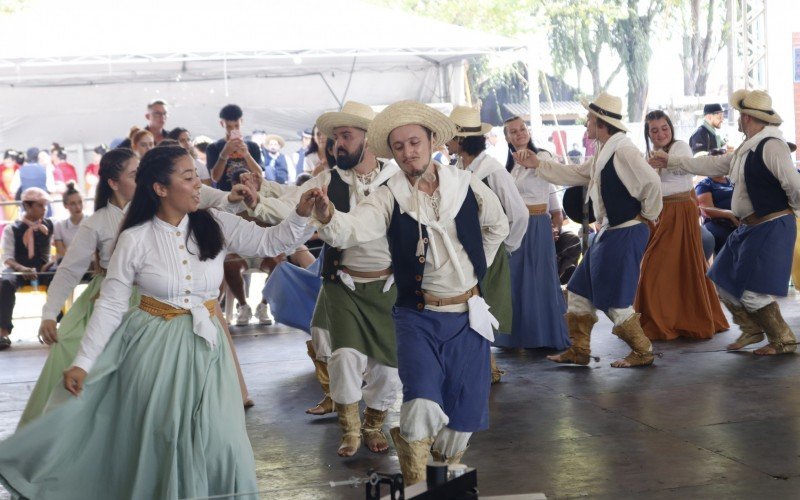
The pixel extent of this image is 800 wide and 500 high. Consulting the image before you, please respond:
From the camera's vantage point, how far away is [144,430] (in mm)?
3928

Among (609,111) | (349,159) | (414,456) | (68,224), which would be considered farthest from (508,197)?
(68,224)

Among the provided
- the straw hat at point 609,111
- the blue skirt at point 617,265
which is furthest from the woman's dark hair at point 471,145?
the blue skirt at point 617,265

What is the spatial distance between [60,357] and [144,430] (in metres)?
1.28

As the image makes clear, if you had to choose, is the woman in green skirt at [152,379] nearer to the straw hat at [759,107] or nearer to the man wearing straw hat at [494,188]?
the man wearing straw hat at [494,188]

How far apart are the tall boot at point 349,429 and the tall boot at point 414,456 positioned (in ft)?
4.15

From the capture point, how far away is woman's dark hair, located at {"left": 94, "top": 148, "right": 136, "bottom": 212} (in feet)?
17.7

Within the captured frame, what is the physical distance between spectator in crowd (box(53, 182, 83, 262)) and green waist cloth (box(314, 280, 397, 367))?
5.23 m

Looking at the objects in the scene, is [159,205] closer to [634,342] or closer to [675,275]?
[634,342]

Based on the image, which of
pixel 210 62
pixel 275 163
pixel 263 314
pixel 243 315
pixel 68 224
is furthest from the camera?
pixel 210 62

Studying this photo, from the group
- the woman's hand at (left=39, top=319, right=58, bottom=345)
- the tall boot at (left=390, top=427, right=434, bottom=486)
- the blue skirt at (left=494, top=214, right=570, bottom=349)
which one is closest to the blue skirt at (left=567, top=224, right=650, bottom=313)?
the blue skirt at (left=494, top=214, right=570, bottom=349)

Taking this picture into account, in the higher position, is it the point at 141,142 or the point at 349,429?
the point at 141,142

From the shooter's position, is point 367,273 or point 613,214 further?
point 613,214

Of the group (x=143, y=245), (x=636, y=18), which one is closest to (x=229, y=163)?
(x=143, y=245)

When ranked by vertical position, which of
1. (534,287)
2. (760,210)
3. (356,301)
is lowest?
(534,287)
